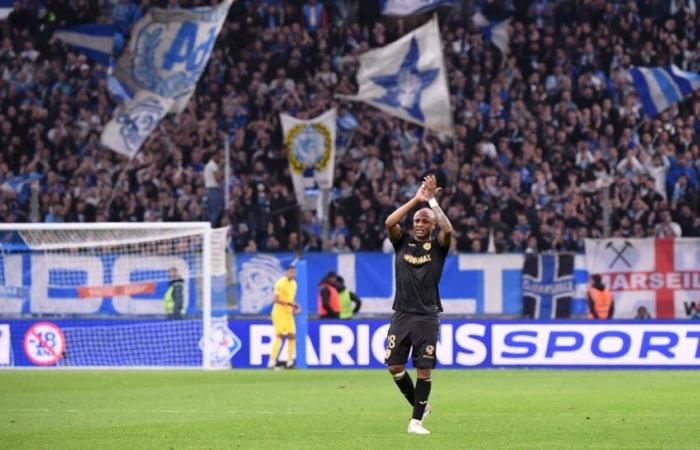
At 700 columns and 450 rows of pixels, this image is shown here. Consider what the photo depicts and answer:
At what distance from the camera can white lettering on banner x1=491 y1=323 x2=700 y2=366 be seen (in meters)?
25.8

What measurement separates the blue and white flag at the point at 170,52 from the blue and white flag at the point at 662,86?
9.66 metres

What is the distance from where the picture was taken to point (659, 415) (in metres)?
15.9

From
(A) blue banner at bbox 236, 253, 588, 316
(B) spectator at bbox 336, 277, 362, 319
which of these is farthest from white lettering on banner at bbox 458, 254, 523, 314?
(B) spectator at bbox 336, 277, 362, 319

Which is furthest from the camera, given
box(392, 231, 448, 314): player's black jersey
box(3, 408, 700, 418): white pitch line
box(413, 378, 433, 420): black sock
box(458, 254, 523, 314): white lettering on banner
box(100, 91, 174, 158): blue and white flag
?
box(100, 91, 174, 158): blue and white flag

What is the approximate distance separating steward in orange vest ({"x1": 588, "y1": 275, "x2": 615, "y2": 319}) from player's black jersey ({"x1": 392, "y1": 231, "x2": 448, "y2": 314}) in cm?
1367

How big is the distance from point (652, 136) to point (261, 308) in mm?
9510

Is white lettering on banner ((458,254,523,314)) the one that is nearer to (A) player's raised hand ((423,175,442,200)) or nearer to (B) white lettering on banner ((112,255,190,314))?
(B) white lettering on banner ((112,255,190,314))

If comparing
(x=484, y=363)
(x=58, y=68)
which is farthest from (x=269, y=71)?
(x=484, y=363)

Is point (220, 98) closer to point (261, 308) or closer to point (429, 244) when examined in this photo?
point (261, 308)

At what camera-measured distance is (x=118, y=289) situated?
89.0ft

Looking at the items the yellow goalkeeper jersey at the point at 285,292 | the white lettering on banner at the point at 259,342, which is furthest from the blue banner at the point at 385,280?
the yellow goalkeeper jersey at the point at 285,292

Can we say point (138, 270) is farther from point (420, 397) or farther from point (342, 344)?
point (420, 397)

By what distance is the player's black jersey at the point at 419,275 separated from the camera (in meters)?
13.9

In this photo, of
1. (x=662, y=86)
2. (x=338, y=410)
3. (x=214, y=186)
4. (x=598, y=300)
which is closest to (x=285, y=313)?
(x=214, y=186)
